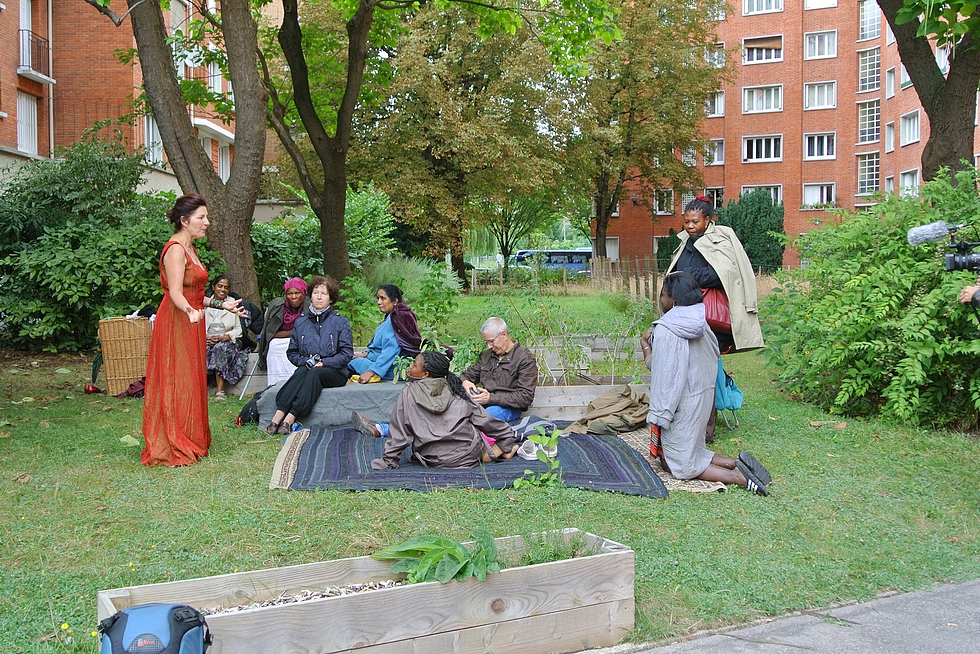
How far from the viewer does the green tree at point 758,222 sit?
45.5 m

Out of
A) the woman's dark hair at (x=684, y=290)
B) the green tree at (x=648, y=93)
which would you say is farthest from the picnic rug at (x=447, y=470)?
the green tree at (x=648, y=93)

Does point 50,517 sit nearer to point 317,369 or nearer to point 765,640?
point 317,369

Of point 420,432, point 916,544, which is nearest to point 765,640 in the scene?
point 916,544

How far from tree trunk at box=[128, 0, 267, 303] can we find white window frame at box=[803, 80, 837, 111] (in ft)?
143

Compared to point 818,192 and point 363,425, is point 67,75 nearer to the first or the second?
point 363,425

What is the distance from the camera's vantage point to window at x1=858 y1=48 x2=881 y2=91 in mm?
48531

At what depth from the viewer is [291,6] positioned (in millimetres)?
15258

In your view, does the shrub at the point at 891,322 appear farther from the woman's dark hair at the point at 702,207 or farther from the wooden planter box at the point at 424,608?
the wooden planter box at the point at 424,608

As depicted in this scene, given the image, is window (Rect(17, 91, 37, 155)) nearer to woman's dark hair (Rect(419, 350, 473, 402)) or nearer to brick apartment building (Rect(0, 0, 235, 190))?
brick apartment building (Rect(0, 0, 235, 190))

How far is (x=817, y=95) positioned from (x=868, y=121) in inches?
125

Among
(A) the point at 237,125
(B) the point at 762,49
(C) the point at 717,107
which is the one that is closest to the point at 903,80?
(B) the point at 762,49

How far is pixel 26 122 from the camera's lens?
27078 mm

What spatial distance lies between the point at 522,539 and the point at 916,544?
2.74 m

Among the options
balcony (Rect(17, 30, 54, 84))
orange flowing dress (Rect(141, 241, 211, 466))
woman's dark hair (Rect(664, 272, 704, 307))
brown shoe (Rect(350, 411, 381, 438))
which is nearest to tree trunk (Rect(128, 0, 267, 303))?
brown shoe (Rect(350, 411, 381, 438))
